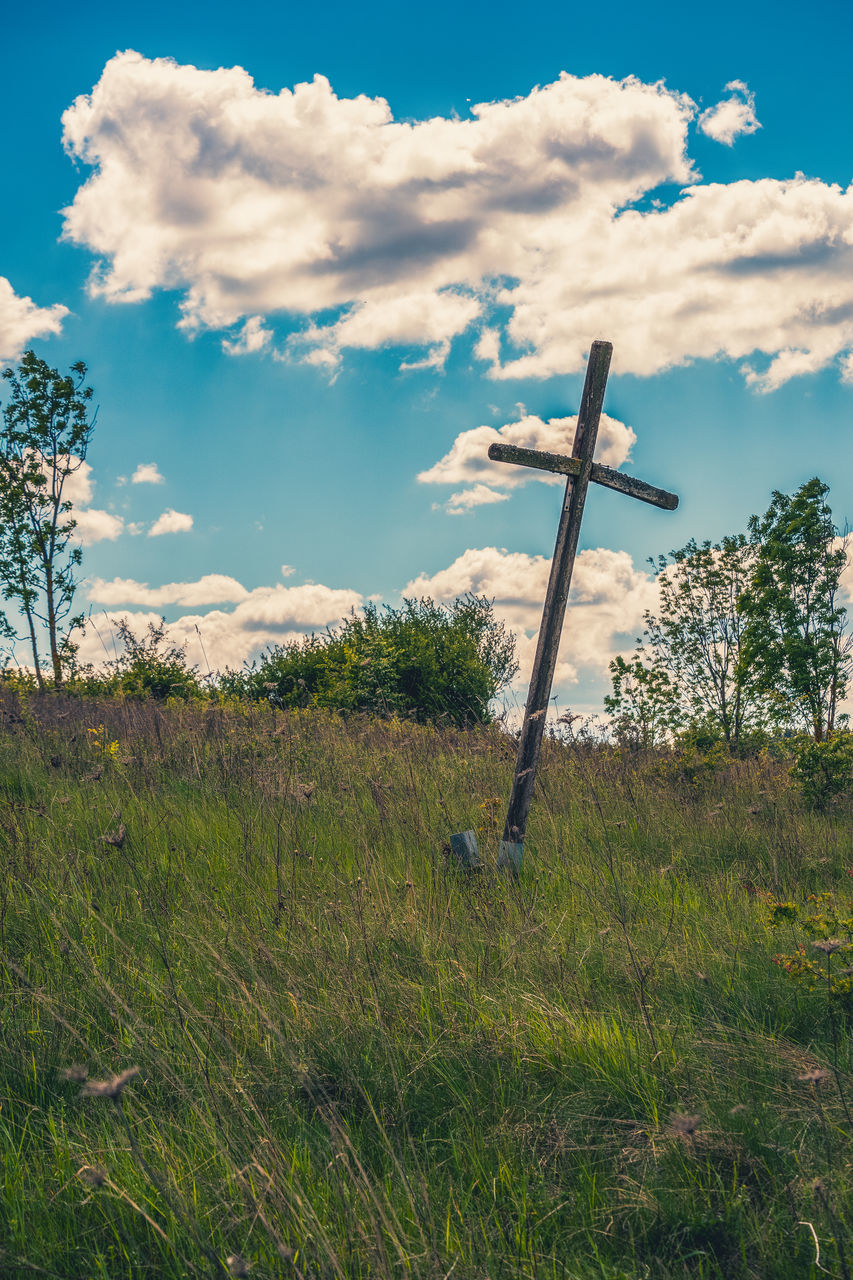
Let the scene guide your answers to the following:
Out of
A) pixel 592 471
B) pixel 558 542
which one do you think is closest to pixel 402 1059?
pixel 558 542

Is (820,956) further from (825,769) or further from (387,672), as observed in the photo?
(387,672)

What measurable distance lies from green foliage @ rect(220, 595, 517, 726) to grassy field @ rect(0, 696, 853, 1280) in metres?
11.1

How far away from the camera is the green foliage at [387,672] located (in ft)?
56.8

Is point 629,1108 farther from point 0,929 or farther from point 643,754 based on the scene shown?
point 643,754

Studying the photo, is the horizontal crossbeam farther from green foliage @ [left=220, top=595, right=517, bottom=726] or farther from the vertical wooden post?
green foliage @ [left=220, top=595, right=517, bottom=726]

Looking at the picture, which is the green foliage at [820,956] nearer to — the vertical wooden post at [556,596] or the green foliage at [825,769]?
the vertical wooden post at [556,596]

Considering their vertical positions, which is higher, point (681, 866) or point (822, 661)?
point (822, 661)

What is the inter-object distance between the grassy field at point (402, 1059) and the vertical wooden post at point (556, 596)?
455 mm

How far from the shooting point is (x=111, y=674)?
17422 millimetres

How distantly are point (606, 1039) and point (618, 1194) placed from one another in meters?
0.68

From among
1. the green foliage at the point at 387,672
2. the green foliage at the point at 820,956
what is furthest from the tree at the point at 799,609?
the green foliage at the point at 820,956

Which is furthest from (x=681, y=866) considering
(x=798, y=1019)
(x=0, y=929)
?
(x=0, y=929)

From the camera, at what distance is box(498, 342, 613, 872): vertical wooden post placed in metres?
5.86

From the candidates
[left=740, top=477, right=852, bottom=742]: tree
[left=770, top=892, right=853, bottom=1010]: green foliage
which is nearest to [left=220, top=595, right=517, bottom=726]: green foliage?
[left=740, top=477, right=852, bottom=742]: tree
